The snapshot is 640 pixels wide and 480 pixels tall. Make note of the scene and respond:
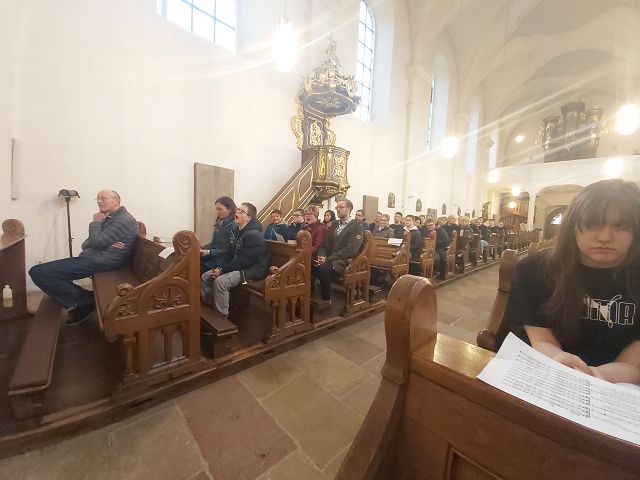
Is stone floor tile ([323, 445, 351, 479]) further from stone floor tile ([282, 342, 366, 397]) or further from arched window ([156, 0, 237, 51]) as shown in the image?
arched window ([156, 0, 237, 51])

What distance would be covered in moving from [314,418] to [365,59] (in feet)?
34.7

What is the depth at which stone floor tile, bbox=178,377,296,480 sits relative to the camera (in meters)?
1.48

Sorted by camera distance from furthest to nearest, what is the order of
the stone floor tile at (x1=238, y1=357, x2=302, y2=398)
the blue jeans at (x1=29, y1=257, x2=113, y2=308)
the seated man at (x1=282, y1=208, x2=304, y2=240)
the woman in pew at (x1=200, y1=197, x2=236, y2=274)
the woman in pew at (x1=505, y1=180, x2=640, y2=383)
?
the seated man at (x1=282, y1=208, x2=304, y2=240) → the woman in pew at (x1=200, y1=197, x2=236, y2=274) → the blue jeans at (x1=29, y1=257, x2=113, y2=308) → the stone floor tile at (x1=238, y1=357, x2=302, y2=398) → the woman in pew at (x1=505, y1=180, x2=640, y2=383)

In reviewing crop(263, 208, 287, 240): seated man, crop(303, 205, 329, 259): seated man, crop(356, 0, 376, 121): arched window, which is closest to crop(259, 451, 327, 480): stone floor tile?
crop(303, 205, 329, 259): seated man

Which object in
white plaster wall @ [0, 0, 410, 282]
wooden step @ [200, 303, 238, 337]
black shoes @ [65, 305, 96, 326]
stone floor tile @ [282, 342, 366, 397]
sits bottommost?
stone floor tile @ [282, 342, 366, 397]

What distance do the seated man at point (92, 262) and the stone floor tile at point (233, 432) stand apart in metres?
1.76

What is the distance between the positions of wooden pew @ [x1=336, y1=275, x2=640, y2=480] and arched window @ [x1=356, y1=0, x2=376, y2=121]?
943 cm

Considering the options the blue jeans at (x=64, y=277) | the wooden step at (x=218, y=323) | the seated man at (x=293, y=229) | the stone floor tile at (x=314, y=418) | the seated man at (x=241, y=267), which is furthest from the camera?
the seated man at (x=293, y=229)

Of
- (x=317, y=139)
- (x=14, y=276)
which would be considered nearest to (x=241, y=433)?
(x=14, y=276)

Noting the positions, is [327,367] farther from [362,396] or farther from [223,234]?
[223,234]

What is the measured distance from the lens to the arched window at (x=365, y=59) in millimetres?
8875

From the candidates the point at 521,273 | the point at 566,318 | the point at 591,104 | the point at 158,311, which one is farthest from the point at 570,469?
the point at 591,104

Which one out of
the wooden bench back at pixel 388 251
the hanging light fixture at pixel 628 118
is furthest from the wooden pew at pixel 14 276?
the hanging light fixture at pixel 628 118

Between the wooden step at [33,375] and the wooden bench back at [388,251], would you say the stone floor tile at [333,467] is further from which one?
the wooden bench back at [388,251]
